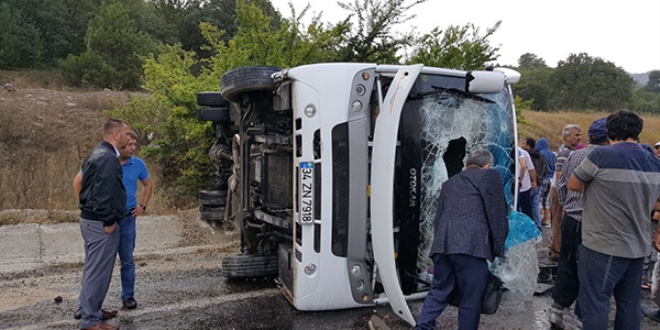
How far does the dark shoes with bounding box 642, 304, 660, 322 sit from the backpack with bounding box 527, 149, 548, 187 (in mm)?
2921

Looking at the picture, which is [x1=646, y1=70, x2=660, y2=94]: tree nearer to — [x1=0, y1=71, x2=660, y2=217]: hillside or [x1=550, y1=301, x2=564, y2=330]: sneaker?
[x1=0, y1=71, x2=660, y2=217]: hillside

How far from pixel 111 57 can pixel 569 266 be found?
24.3m

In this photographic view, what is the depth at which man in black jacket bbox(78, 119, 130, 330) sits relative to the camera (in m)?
3.58

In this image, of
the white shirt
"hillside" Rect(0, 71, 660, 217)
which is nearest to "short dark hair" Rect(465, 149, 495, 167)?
the white shirt

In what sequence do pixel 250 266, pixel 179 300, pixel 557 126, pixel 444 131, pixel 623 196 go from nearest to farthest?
pixel 623 196
pixel 444 131
pixel 179 300
pixel 250 266
pixel 557 126

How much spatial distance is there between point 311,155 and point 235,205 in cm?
229

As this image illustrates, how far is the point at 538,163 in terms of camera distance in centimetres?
740

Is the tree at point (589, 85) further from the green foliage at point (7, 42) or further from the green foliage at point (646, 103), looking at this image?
the green foliage at point (7, 42)

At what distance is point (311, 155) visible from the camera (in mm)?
3814

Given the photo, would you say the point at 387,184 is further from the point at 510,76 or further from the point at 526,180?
the point at 526,180

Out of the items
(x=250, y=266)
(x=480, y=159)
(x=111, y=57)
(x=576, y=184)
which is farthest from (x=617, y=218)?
(x=111, y=57)

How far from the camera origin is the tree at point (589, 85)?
35625 mm

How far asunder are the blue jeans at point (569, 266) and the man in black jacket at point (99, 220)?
3673mm

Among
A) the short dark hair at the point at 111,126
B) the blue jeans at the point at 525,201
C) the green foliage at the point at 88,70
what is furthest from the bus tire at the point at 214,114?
the green foliage at the point at 88,70
